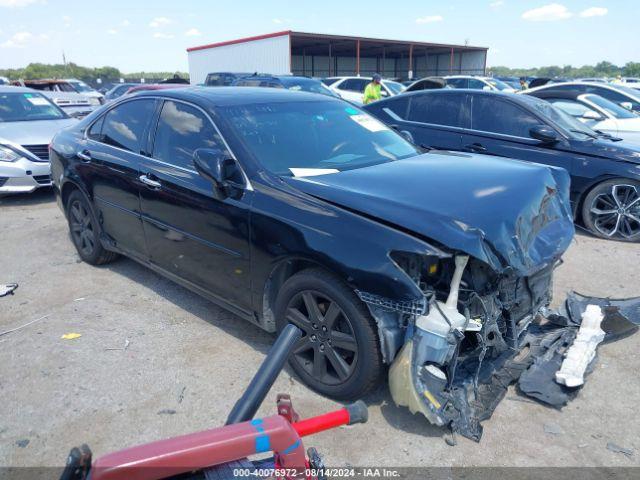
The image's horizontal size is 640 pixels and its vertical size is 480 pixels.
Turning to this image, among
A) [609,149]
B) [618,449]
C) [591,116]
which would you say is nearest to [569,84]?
[591,116]

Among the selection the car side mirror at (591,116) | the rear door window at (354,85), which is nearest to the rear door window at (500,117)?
the car side mirror at (591,116)

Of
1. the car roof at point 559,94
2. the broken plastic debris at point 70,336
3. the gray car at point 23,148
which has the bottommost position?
the broken plastic debris at point 70,336

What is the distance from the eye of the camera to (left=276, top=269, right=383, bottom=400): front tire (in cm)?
273

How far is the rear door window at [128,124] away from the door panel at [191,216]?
0.78ft

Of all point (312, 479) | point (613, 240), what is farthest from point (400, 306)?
point (613, 240)

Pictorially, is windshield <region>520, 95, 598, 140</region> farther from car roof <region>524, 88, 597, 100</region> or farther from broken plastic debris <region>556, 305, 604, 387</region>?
broken plastic debris <region>556, 305, 604, 387</region>

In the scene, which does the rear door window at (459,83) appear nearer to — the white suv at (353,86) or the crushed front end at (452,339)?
the white suv at (353,86)

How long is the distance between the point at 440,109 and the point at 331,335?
482 cm

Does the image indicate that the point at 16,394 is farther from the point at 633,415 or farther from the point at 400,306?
the point at 633,415

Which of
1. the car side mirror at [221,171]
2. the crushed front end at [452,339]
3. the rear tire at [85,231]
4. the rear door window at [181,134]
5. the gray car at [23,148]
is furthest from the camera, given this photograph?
the gray car at [23,148]

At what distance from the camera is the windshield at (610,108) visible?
8.52 meters

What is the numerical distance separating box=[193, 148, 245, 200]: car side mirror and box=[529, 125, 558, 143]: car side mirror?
4154 mm

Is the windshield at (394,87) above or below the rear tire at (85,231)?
above

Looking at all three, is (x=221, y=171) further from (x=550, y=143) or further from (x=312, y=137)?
(x=550, y=143)
